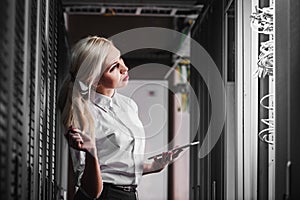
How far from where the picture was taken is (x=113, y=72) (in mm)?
3600

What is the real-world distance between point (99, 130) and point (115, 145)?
12cm

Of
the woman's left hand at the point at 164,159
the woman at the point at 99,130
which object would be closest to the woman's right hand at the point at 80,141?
the woman at the point at 99,130

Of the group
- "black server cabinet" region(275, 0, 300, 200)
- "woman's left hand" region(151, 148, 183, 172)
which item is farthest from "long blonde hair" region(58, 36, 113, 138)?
"black server cabinet" region(275, 0, 300, 200)

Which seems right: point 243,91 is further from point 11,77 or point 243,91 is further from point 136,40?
point 136,40

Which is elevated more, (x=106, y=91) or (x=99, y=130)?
(x=106, y=91)

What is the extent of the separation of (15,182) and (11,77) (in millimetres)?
380

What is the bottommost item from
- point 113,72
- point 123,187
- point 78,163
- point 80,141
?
point 123,187

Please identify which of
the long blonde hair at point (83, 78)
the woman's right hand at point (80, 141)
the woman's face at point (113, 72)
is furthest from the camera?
the woman's face at point (113, 72)

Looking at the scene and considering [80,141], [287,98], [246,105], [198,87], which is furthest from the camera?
[198,87]

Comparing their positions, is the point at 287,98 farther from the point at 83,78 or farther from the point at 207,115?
the point at 207,115

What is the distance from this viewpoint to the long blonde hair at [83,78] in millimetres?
3346

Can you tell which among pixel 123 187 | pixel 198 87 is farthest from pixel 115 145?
pixel 198 87

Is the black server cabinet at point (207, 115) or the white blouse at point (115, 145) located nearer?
the white blouse at point (115, 145)

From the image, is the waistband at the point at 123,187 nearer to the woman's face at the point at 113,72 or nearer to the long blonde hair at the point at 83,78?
the long blonde hair at the point at 83,78
